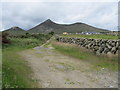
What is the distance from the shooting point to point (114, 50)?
8.04 m

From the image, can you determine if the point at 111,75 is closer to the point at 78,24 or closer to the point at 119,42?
the point at 119,42

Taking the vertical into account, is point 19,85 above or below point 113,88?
above

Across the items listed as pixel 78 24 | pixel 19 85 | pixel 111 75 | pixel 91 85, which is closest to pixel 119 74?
pixel 111 75

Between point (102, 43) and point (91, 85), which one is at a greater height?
point (102, 43)

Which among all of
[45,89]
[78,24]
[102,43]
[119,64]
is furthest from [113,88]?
[78,24]

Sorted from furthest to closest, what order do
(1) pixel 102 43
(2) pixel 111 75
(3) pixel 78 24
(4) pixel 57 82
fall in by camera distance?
(3) pixel 78 24 < (1) pixel 102 43 < (2) pixel 111 75 < (4) pixel 57 82

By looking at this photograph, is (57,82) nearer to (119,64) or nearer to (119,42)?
(119,64)

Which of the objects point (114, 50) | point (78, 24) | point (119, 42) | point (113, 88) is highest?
point (78, 24)

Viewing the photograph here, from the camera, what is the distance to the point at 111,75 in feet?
17.3

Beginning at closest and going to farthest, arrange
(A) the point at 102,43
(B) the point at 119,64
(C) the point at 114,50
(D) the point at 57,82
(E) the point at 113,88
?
(E) the point at 113,88, (D) the point at 57,82, (B) the point at 119,64, (C) the point at 114,50, (A) the point at 102,43

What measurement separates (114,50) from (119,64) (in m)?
1.78

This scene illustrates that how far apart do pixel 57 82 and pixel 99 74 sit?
2301 mm

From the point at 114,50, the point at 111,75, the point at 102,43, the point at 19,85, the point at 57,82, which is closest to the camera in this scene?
the point at 19,85

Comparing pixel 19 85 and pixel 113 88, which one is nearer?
pixel 19 85
